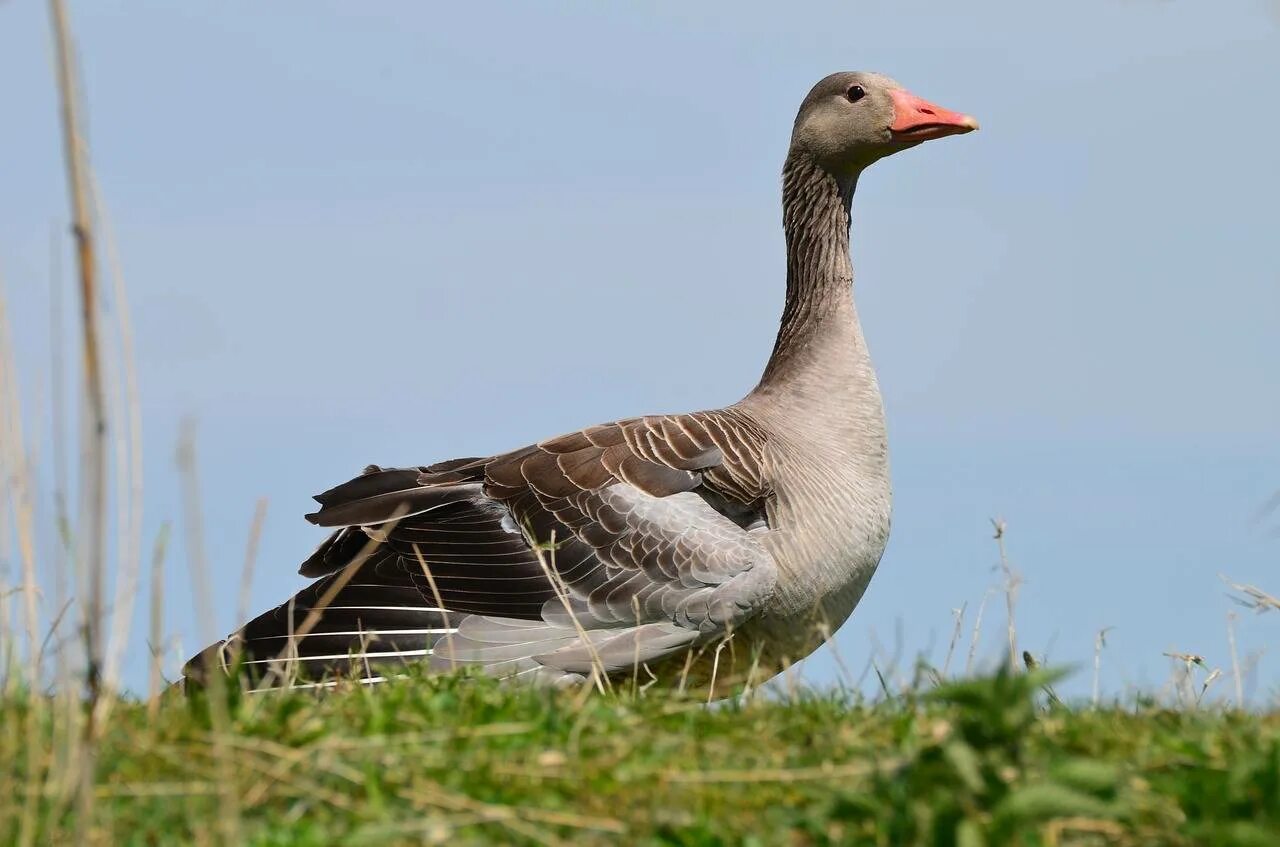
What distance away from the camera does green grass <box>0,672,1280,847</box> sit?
3.61m

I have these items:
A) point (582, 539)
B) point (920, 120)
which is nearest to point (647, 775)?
point (582, 539)

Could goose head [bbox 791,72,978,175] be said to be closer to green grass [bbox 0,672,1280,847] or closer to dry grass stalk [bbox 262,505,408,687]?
dry grass stalk [bbox 262,505,408,687]

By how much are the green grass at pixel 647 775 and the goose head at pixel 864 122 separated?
5.35 meters

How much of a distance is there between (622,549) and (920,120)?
11.5 ft

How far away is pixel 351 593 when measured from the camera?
7.88 metres

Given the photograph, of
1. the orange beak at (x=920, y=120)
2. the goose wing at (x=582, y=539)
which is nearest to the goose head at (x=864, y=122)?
the orange beak at (x=920, y=120)

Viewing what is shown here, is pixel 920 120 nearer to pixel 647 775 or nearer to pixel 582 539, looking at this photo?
pixel 582 539

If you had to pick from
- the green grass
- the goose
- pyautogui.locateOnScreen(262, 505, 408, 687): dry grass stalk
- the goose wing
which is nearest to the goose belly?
the goose

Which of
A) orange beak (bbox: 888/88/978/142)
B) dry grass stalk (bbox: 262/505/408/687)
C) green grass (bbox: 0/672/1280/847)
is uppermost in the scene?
orange beak (bbox: 888/88/978/142)

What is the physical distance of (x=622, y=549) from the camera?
304 inches

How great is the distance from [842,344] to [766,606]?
200 cm

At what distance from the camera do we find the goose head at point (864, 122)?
943 cm

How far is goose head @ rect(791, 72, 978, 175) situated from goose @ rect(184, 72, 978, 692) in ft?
5.12

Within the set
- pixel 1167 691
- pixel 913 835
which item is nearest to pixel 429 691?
pixel 913 835
